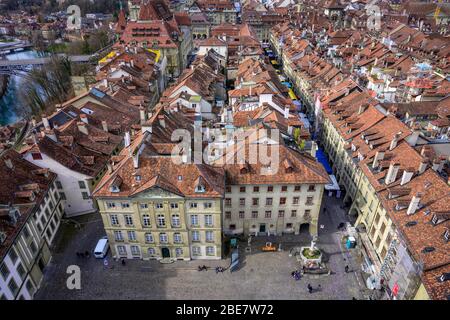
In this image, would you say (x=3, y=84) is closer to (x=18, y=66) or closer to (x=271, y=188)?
(x=18, y=66)

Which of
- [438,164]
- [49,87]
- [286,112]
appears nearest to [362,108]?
[286,112]

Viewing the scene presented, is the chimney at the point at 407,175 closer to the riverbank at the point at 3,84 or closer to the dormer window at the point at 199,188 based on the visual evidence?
the dormer window at the point at 199,188

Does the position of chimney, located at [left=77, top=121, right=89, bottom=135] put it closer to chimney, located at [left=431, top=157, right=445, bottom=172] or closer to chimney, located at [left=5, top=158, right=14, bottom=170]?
chimney, located at [left=5, top=158, right=14, bottom=170]

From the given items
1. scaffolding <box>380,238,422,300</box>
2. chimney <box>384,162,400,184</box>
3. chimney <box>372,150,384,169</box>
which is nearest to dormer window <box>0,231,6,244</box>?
scaffolding <box>380,238,422,300</box>

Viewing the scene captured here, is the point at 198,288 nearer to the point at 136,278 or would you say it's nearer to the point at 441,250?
the point at 136,278

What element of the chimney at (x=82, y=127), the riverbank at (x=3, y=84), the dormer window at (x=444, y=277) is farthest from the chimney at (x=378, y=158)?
the riverbank at (x=3, y=84)

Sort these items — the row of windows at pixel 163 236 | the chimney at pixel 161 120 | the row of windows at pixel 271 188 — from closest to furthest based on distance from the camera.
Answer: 1. the row of windows at pixel 163 236
2. the row of windows at pixel 271 188
3. the chimney at pixel 161 120
